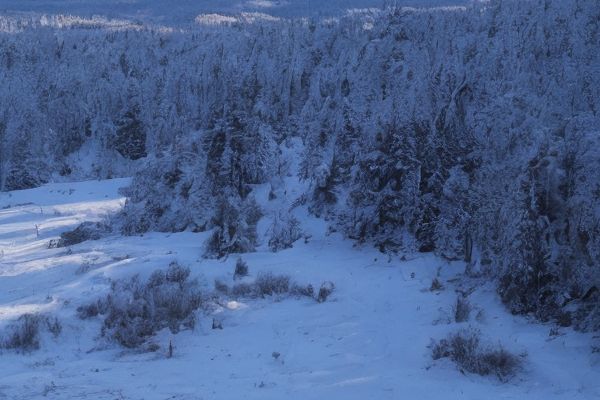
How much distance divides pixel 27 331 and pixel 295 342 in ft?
8.86

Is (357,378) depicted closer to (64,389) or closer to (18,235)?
(64,389)

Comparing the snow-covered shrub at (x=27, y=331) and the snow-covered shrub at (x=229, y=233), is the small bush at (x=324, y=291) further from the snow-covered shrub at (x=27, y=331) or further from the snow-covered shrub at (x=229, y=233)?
the snow-covered shrub at (x=27, y=331)

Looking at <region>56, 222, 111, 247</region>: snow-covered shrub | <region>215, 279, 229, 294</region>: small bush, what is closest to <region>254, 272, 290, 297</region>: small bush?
<region>215, 279, 229, 294</region>: small bush

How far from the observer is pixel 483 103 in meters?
12.4

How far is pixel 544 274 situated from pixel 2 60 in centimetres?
3269

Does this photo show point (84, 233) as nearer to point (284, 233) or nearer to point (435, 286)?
point (284, 233)

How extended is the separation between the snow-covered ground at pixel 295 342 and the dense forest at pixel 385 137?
601mm

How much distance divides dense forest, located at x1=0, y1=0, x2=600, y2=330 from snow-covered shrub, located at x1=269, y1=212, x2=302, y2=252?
0.09 meters

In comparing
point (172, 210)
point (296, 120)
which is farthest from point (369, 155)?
point (296, 120)

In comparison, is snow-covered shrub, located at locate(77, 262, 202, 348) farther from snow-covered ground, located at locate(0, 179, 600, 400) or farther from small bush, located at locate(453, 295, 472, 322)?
small bush, located at locate(453, 295, 472, 322)

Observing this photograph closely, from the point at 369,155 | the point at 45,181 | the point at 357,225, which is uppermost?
the point at 369,155

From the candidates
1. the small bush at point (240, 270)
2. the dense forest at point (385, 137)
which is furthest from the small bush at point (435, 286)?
the small bush at point (240, 270)

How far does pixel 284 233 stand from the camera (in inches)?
413

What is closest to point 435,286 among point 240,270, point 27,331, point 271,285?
point 271,285
